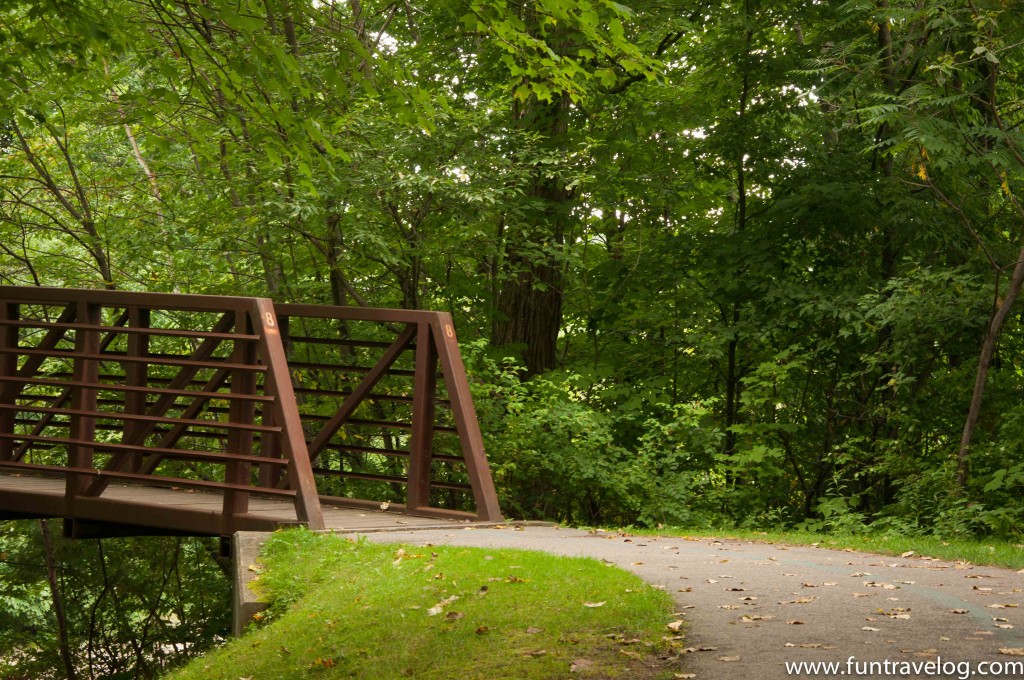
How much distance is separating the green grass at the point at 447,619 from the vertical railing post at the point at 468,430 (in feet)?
7.03

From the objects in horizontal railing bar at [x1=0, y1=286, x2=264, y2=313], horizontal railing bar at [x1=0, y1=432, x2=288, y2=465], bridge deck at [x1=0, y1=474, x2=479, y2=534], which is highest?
horizontal railing bar at [x1=0, y1=286, x2=264, y2=313]

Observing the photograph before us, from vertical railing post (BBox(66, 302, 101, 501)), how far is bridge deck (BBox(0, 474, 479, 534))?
307mm

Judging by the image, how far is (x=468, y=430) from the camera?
945 centimetres

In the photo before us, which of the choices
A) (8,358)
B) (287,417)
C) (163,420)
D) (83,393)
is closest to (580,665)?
(287,417)

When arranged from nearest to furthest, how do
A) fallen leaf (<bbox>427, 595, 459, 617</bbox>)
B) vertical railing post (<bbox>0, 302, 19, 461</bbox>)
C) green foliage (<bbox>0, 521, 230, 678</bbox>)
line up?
1. fallen leaf (<bbox>427, 595, 459, 617</bbox>)
2. vertical railing post (<bbox>0, 302, 19, 461</bbox>)
3. green foliage (<bbox>0, 521, 230, 678</bbox>)

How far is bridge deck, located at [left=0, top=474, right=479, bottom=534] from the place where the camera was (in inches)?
336

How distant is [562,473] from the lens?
39.9 feet

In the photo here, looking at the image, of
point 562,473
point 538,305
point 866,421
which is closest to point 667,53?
point 538,305

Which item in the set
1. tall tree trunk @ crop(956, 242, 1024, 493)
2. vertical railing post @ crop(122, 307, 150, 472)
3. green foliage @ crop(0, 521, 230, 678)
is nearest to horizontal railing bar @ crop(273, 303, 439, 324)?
vertical railing post @ crop(122, 307, 150, 472)

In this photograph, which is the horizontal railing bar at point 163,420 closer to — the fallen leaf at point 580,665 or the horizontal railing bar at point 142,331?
the horizontal railing bar at point 142,331

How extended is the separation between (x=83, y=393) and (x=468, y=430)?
10.5ft

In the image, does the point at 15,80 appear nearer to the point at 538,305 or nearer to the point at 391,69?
the point at 391,69

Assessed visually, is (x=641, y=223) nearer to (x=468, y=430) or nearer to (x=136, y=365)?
(x=468, y=430)

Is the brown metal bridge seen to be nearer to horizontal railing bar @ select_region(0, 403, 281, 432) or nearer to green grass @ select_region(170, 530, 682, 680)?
horizontal railing bar @ select_region(0, 403, 281, 432)
